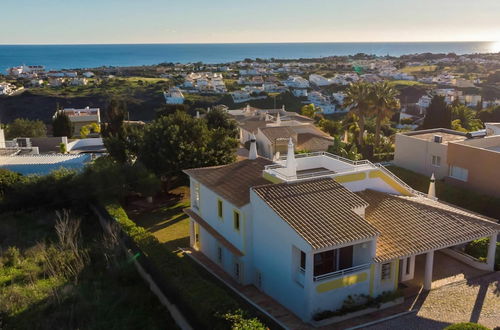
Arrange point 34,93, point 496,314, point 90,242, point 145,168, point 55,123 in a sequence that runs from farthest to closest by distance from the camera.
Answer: point 34,93 < point 55,123 < point 145,168 < point 90,242 < point 496,314

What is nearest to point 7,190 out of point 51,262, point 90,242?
point 90,242

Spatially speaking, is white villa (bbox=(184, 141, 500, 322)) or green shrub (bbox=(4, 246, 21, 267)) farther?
green shrub (bbox=(4, 246, 21, 267))

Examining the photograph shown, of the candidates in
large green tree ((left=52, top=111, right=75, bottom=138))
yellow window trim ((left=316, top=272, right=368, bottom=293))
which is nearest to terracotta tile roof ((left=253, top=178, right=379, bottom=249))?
yellow window trim ((left=316, top=272, right=368, bottom=293))

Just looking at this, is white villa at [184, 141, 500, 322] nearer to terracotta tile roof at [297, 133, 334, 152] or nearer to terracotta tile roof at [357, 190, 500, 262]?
terracotta tile roof at [357, 190, 500, 262]

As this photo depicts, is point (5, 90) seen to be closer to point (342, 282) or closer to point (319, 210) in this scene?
point (319, 210)

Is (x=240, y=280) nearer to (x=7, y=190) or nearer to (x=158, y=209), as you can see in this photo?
(x=158, y=209)

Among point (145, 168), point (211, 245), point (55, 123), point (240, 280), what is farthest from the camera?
point (55, 123)

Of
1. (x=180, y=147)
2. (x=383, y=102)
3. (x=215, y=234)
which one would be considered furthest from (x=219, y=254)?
(x=383, y=102)
